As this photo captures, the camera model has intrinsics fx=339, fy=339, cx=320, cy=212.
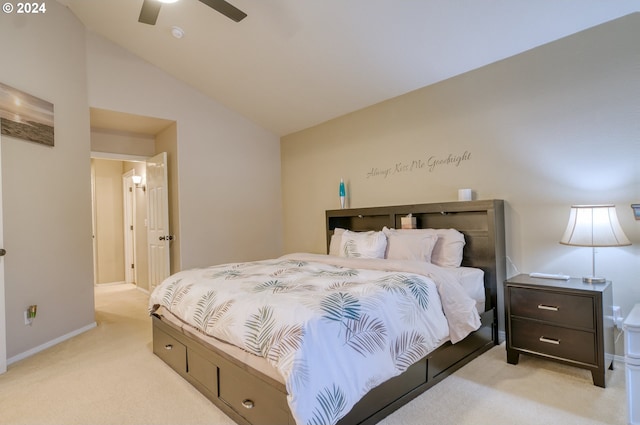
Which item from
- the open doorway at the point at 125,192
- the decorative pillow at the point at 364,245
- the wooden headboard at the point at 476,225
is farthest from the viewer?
the open doorway at the point at 125,192

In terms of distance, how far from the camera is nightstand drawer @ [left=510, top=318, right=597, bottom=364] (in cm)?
224

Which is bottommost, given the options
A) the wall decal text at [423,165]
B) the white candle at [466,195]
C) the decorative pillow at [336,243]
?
the decorative pillow at [336,243]

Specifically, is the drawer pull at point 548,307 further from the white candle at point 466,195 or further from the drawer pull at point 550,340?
the white candle at point 466,195

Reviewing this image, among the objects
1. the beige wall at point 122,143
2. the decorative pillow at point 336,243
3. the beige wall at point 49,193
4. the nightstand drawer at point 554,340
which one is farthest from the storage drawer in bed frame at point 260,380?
the beige wall at point 122,143

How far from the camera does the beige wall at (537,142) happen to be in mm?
2496

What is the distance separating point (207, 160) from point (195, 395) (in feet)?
11.1

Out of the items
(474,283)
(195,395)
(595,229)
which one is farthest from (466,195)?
(195,395)

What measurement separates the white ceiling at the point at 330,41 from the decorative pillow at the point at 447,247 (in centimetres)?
159

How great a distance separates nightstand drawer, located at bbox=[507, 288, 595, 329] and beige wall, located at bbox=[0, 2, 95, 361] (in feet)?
13.5

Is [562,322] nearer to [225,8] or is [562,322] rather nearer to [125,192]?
[225,8]

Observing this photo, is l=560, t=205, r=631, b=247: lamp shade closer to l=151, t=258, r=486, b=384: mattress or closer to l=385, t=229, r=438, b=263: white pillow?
l=151, t=258, r=486, b=384: mattress

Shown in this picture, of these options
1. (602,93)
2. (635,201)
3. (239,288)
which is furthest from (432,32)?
(239,288)

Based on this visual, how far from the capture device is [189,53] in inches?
157

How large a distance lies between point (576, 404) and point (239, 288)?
2.14 m
